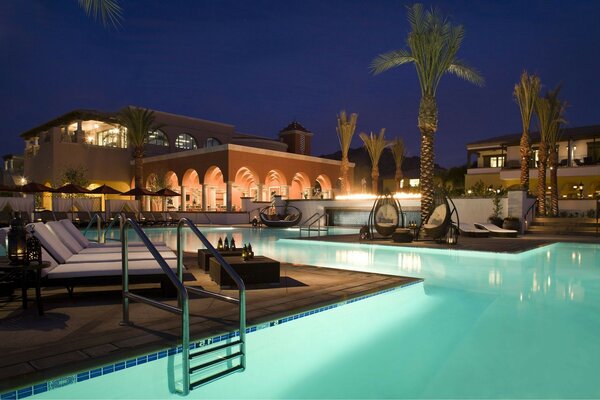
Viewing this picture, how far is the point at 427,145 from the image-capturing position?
1582 centimetres

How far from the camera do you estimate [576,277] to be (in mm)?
8430

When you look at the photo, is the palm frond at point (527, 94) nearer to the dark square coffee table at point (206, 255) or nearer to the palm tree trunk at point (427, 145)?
the palm tree trunk at point (427, 145)

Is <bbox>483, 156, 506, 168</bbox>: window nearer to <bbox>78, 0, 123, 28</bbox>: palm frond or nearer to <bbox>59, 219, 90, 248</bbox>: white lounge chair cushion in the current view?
<bbox>78, 0, 123, 28</bbox>: palm frond

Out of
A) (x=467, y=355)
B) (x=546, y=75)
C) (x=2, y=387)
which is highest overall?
(x=546, y=75)

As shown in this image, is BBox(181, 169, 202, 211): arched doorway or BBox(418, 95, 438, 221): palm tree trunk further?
BBox(181, 169, 202, 211): arched doorway

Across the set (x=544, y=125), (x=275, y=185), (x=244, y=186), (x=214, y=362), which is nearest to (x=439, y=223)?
(x=214, y=362)

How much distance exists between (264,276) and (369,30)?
64.5 metres

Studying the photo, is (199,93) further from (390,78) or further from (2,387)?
(2,387)

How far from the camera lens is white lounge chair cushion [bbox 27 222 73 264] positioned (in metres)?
4.74

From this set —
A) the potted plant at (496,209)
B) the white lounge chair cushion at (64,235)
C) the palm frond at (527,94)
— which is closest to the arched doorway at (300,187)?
the palm frond at (527,94)

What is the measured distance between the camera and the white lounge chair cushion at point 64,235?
5.66 metres

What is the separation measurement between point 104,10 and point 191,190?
3114 centimetres

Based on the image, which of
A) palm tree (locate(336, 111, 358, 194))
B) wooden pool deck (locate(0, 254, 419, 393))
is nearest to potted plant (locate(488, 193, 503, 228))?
palm tree (locate(336, 111, 358, 194))

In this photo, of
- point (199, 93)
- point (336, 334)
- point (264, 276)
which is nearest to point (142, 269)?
point (264, 276)
